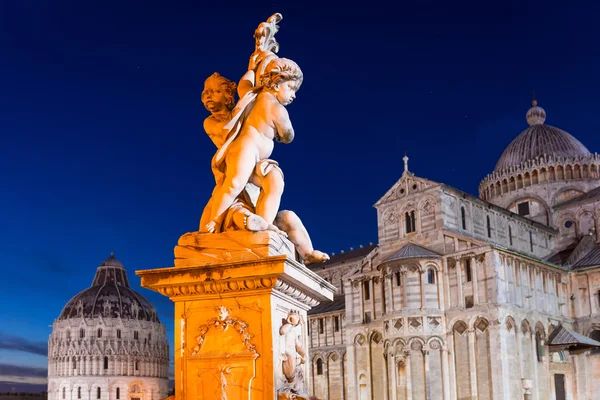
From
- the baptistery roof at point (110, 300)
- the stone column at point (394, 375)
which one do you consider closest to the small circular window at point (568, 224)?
the stone column at point (394, 375)

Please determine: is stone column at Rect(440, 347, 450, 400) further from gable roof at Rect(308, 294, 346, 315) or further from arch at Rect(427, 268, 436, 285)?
gable roof at Rect(308, 294, 346, 315)

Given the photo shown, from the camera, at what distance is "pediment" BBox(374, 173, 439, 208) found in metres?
46.7

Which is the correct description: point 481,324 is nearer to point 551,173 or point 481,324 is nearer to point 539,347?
point 539,347

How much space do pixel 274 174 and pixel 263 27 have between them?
5.41 ft

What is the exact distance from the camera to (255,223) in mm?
6035

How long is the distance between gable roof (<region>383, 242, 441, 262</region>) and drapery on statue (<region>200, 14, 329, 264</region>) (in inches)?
1515

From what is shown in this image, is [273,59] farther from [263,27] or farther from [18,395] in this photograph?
[18,395]

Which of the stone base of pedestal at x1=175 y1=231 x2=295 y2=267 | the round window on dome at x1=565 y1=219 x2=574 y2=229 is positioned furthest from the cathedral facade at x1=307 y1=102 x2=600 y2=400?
the stone base of pedestal at x1=175 y1=231 x2=295 y2=267

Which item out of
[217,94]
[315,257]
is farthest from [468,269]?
[217,94]

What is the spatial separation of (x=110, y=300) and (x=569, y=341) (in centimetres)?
9661

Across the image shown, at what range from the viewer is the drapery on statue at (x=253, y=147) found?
625 centimetres

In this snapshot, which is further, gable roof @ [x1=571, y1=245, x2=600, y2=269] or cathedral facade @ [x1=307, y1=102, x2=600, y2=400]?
gable roof @ [x1=571, y1=245, x2=600, y2=269]

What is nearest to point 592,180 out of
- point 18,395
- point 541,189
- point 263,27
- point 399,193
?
point 541,189

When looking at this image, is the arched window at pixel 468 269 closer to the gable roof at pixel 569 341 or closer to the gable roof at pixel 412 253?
the gable roof at pixel 412 253
